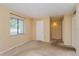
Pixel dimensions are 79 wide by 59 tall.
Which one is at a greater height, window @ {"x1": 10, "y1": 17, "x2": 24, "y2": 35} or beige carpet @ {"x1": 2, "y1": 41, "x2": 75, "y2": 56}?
window @ {"x1": 10, "y1": 17, "x2": 24, "y2": 35}

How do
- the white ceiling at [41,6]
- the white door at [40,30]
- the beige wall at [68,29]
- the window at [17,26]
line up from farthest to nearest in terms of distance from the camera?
the white door at [40,30] → the beige wall at [68,29] → the window at [17,26] → the white ceiling at [41,6]

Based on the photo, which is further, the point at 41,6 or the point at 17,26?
the point at 17,26

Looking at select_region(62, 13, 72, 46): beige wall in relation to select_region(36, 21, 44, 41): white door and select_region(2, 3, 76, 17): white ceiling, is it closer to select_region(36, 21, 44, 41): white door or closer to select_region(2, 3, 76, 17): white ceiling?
select_region(2, 3, 76, 17): white ceiling

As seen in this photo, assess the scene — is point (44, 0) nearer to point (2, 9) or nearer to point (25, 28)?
point (2, 9)

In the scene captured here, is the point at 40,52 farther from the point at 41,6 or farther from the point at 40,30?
the point at 40,30

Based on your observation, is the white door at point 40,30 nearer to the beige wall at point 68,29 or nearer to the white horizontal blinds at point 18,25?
the white horizontal blinds at point 18,25

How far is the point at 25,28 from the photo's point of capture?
843 centimetres

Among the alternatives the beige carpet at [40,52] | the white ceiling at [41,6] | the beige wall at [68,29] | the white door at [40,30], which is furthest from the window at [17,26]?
the beige wall at [68,29]

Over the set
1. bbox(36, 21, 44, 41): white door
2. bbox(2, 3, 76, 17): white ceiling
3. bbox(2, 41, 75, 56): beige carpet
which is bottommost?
bbox(2, 41, 75, 56): beige carpet

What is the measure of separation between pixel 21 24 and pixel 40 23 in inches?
82.1

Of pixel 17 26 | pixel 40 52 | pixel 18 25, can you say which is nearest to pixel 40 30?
pixel 18 25

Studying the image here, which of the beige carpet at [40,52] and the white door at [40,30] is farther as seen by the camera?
the white door at [40,30]

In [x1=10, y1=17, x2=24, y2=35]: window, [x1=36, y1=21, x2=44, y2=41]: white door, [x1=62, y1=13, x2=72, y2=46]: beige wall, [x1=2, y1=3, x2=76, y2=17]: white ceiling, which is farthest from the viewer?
[x1=36, y1=21, x2=44, y2=41]: white door

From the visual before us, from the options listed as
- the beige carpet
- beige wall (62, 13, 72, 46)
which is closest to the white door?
beige wall (62, 13, 72, 46)
